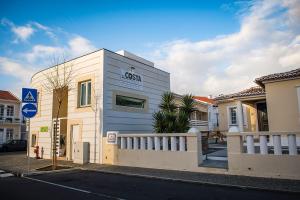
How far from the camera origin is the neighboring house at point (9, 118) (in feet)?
121

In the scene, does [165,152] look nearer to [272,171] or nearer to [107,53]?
[272,171]

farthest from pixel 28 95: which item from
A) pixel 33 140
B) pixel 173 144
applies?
pixel 33 140

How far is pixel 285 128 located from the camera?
469 inches

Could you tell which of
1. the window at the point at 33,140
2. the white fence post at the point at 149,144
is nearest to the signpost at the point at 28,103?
the white fence post at the point at 149,144

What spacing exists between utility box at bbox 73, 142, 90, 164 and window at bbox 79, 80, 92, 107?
259 cm

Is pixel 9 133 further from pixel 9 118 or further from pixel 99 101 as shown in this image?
pixel 99 101

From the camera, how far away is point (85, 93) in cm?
1511

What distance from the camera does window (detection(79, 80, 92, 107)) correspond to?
48.5ft

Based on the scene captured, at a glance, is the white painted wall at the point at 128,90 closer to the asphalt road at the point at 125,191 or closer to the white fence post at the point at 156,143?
the white fence post at the point at 156,143

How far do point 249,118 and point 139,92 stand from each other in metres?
10.3

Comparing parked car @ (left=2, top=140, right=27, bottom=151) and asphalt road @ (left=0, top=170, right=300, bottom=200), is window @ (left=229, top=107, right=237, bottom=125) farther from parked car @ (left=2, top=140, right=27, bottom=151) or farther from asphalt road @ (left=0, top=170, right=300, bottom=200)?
parked car @ (left=2, top=140, right=27, bottom=151)

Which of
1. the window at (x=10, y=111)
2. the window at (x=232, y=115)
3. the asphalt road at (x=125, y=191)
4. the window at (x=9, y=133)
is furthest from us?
the window at (x=10, y=111)

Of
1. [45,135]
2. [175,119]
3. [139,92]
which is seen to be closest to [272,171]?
[175,119]

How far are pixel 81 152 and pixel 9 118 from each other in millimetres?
30721
